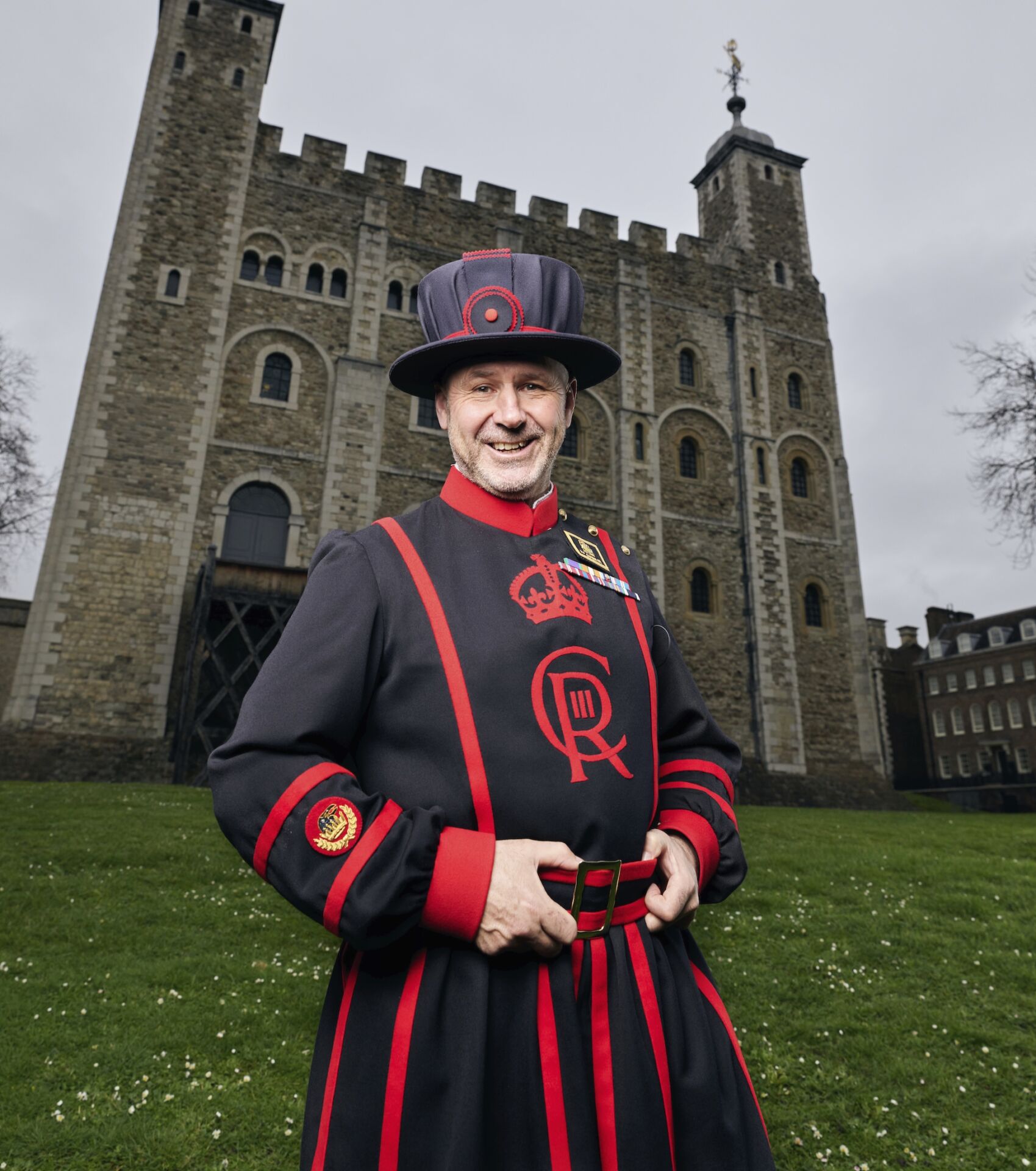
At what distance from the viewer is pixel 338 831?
1.47 m

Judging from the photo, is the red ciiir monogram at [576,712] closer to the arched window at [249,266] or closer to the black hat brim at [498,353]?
the black hat brim at [498,353]

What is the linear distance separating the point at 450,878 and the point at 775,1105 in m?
3.72

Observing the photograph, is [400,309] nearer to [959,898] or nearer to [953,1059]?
[959,898]

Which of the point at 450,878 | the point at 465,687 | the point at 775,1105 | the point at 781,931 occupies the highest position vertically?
the point at 465,687

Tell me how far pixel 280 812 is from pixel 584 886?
0.59 meters

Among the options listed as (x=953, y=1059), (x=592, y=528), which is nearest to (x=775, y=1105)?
(x=953, y=1059)

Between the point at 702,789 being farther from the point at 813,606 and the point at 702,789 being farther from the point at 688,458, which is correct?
the point at 813,606

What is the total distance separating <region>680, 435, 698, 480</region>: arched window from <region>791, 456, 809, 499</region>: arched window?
320cm

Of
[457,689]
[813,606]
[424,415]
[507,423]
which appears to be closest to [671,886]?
[457,689]

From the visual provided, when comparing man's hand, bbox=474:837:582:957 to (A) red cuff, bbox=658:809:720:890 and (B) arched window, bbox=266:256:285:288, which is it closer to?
(A) red cuff, bbox=658:809:720:890

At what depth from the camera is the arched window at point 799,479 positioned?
24.2 m

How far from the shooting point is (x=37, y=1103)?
3.86 metres

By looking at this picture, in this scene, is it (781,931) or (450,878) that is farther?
(781,931)

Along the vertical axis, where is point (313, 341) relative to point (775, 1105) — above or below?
above
